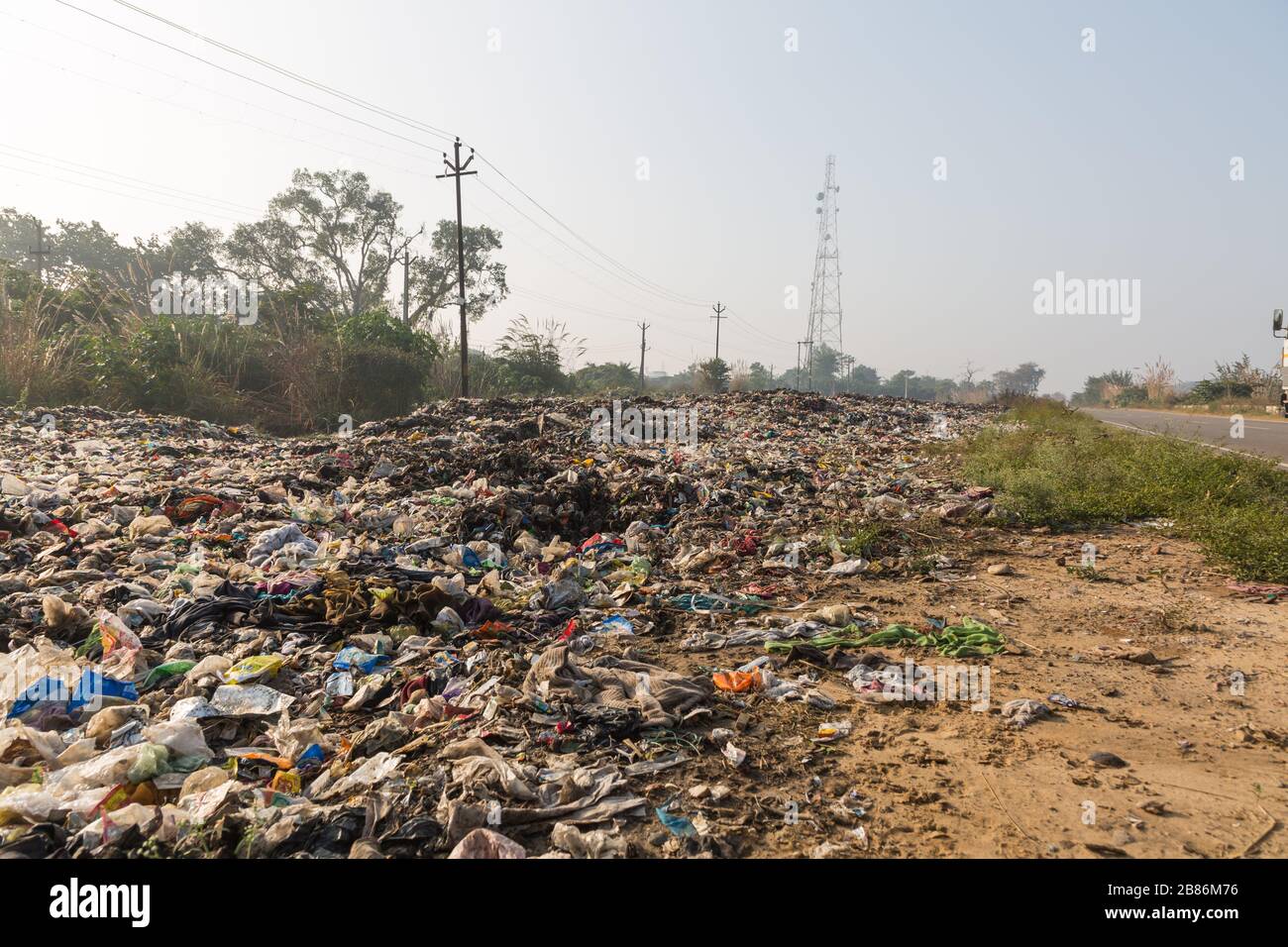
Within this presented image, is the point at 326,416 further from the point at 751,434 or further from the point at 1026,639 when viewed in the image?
the point at 1026,639

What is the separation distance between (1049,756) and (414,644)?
2988 millimetres

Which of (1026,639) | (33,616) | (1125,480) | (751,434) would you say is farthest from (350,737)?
(751,434)

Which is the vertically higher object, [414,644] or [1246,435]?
[1246,435]

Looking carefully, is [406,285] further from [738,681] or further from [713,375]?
[738,681]

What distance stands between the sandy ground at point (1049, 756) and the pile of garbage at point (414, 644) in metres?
0.07

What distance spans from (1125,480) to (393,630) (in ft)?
22.0

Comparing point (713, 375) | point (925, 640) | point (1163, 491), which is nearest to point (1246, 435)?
point (1163, 491)

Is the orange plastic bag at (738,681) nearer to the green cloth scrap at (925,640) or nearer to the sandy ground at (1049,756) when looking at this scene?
the sandy ground at (1049,756)

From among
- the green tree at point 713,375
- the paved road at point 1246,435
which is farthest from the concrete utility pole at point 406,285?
the paved road at point 1246,435

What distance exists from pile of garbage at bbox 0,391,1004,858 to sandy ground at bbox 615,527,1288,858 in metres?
0.07

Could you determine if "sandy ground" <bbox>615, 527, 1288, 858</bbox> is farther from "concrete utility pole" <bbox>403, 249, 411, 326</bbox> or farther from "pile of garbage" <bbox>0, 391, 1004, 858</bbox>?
"concrete utility pole" <bbox>403, 249, 411, 326</bbox>

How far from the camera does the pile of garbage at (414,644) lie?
2391 millimetres

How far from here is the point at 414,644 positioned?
3922mm

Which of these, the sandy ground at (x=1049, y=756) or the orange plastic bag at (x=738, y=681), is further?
the orange plastic bag at (x=738, y=681)
